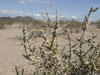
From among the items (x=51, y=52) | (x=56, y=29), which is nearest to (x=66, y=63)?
(x=51, y=52)

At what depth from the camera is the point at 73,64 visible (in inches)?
49.7

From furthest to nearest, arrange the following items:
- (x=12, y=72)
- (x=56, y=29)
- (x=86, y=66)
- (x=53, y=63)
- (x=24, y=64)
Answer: (x=24, y=64) → (x=12, y=72) → (x=86, y=66) → (x=53, y=63) → (x=56, y=29)

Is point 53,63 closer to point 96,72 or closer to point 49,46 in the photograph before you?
point 49,46

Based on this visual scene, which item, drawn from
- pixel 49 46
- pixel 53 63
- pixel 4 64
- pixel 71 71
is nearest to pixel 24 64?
pixel 4 64

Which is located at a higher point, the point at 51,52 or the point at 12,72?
the point at 51,52

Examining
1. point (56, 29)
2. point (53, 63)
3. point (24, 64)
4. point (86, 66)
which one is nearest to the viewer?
point (56, 29)

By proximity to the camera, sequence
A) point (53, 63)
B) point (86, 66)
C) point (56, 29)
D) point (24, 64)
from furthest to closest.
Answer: point (24, 64) < point (86, 66) < point (53, 63) < point (56, 29)

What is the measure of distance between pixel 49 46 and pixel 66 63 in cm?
40

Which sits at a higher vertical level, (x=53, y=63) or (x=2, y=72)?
(x=53, y=63)

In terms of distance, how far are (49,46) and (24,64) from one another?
1871 millimetres

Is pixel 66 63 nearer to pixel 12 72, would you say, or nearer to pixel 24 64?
pixel 12 72

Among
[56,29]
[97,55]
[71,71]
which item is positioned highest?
[56,29]

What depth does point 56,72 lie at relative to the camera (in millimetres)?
1101

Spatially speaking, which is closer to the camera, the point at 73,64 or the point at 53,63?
the point at 53,63
